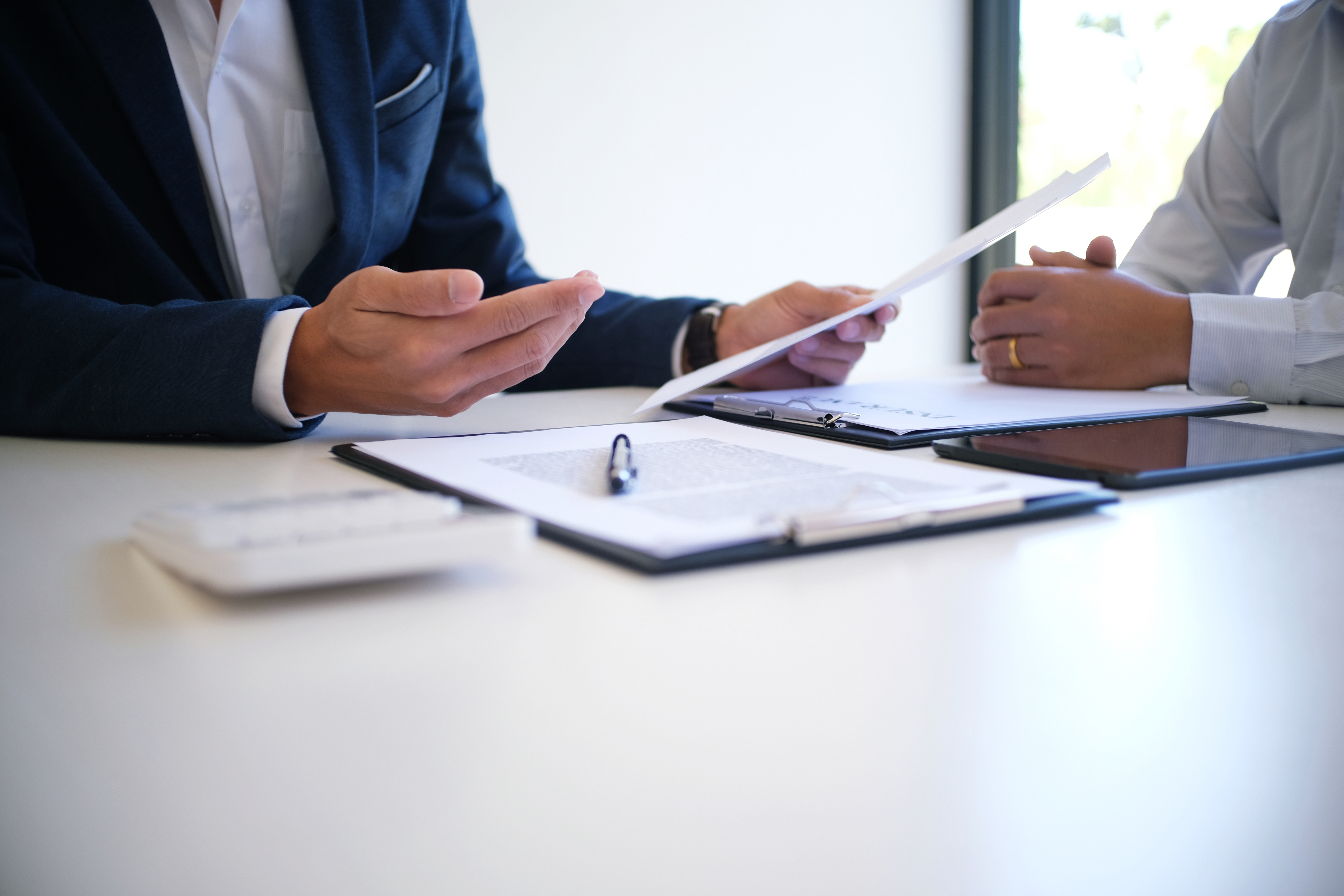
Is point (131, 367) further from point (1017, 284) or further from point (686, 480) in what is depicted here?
point (1017, 284)

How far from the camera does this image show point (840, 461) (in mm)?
554

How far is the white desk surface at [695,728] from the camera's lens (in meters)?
0.23

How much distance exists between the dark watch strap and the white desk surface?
723 mm

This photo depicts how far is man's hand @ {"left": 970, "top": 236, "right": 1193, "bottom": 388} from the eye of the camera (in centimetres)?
95

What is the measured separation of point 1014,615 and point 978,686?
5cm

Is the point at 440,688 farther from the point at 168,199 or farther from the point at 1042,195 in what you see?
the point at 168,199

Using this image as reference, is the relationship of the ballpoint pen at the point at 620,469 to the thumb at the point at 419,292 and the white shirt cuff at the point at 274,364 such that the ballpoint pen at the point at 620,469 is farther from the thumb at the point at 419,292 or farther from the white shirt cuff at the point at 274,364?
the white shirt cuff at the point at 274,364

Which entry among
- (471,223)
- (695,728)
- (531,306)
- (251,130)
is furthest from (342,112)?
(695,728)

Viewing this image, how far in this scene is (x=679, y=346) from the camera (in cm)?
109

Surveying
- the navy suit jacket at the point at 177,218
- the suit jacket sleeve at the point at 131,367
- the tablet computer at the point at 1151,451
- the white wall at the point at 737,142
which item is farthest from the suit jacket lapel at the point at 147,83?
the white wall at the point at 737,142

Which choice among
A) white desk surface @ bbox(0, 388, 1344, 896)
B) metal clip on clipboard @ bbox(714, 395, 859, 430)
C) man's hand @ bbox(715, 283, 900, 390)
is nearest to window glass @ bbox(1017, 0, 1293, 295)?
man's hand @ bbox(715, 283, 900, 390)

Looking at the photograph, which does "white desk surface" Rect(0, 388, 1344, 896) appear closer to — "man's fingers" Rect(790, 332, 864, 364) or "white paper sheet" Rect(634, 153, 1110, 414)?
"white paper sheet" Rect(634, 153, 1110, 414)

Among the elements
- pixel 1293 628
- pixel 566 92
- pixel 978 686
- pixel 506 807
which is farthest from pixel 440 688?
pixel 566 92

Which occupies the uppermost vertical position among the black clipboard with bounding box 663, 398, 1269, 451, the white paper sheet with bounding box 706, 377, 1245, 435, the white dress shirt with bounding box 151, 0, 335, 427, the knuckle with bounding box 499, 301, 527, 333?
the white dress shirt with bounding box 151, 0, 335, 427
